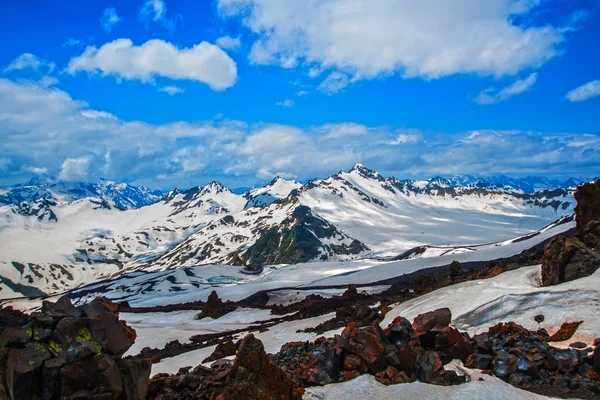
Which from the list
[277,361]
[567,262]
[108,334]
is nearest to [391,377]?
[277,361]

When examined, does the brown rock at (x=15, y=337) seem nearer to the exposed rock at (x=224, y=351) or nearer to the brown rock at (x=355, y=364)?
the brown rock at (x=355, y=364)

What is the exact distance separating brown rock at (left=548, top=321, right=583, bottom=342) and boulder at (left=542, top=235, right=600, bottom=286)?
543cm

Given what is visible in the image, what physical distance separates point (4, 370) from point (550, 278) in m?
25.1

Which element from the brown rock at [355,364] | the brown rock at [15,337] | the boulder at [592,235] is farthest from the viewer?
the boulder at [592,235]

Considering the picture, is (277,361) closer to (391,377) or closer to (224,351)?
(391,377)

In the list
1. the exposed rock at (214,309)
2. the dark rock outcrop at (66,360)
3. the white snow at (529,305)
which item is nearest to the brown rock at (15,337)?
the dark rock outcrop at (66,360)

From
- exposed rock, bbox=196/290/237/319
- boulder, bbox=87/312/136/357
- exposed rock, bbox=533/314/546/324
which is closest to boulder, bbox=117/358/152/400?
boulder, bbox=87/312/136/357

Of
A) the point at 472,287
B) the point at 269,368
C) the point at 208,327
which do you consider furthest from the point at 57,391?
the point at 208,327

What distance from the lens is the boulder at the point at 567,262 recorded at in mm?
22250

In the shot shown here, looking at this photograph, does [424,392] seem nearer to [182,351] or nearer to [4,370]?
[4,370]

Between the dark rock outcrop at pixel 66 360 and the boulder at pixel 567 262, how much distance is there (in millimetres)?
21915

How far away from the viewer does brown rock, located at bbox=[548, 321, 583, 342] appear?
1705 cm

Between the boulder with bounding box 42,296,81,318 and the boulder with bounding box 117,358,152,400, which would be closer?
the boulder with bounding box 42,296,81,318

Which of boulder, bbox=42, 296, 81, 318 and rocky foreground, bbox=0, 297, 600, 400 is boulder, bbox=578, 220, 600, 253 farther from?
boulder, bbox=42, 296, 81, 318
